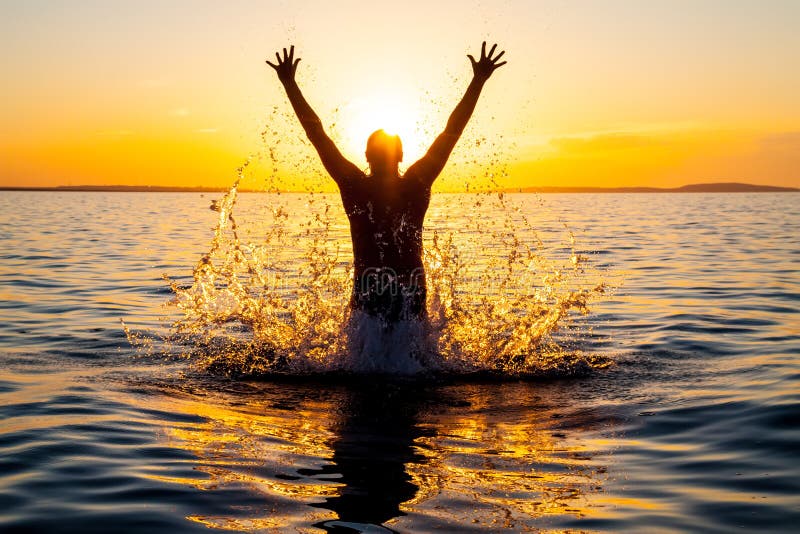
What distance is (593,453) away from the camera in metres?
5.93

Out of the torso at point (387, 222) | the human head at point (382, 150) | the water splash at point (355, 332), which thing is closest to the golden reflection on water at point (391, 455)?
the water splash at point (355, 332)

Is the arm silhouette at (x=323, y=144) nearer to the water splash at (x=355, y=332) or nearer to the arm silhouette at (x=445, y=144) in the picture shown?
the arm silhouette at (x=445, y=144)

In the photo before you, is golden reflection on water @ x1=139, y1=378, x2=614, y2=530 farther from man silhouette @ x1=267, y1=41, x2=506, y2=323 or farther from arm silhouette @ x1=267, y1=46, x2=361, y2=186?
arm silhouette @ x1=267, y1=46, x2=361, y2=186

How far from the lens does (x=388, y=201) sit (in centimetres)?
798

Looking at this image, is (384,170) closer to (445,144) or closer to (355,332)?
(445,144)

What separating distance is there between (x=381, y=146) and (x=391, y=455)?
338cm

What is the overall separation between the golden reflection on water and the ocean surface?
2 centimetres

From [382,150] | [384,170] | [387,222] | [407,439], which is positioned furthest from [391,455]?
[382,150]

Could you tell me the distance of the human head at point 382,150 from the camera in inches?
312

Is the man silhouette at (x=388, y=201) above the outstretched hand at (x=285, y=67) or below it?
below

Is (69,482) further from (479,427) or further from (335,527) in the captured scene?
(479,427)

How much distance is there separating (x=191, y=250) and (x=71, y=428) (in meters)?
18.8

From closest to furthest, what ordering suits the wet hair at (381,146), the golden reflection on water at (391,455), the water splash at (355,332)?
the golden reflection on water at (391,455), the wet hair at (381,146), the water splash at (355,332)

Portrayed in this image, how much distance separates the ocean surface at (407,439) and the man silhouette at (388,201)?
0.93 m
